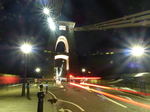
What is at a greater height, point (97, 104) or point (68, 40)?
point (68, 40)

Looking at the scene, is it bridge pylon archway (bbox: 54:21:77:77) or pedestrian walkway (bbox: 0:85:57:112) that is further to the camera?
bridge pylon archway (bbox: 54:21:77:77)

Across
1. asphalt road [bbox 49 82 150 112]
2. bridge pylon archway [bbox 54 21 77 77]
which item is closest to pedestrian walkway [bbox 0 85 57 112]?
asphalt road [bbox 49 82 150 112]

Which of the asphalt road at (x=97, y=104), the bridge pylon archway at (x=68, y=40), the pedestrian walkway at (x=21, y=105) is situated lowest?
the asphalt road at (x=97, y=104)

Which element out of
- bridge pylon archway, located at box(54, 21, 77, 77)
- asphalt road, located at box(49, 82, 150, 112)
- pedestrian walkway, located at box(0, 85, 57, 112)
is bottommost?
asphalt road, located at box(49, 82, 150, 112)

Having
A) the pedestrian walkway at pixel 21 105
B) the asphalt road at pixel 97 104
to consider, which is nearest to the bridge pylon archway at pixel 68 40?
the pedestrian walkway at pixel 21 105

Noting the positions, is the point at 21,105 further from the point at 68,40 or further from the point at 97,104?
the point at 68,40

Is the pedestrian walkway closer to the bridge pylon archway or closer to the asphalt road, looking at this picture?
the asphalt road

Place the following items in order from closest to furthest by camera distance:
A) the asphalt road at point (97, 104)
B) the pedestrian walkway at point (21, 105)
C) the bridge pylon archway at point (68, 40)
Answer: the pedestrian walkway at point (21, 105)
the asphalt road at point (97, 104)
the bridge pylon archway at point (68, 40)

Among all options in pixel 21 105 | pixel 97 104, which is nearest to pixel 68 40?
pixel 97 104

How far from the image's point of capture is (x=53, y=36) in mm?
64562

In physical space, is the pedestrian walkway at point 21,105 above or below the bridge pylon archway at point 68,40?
below

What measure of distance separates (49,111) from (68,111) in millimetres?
1085

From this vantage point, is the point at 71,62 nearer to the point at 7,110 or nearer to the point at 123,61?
the point at 123,61

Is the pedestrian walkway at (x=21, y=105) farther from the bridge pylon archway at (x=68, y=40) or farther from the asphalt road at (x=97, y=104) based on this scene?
the bridge pylon archway at (x=68, y=40)
